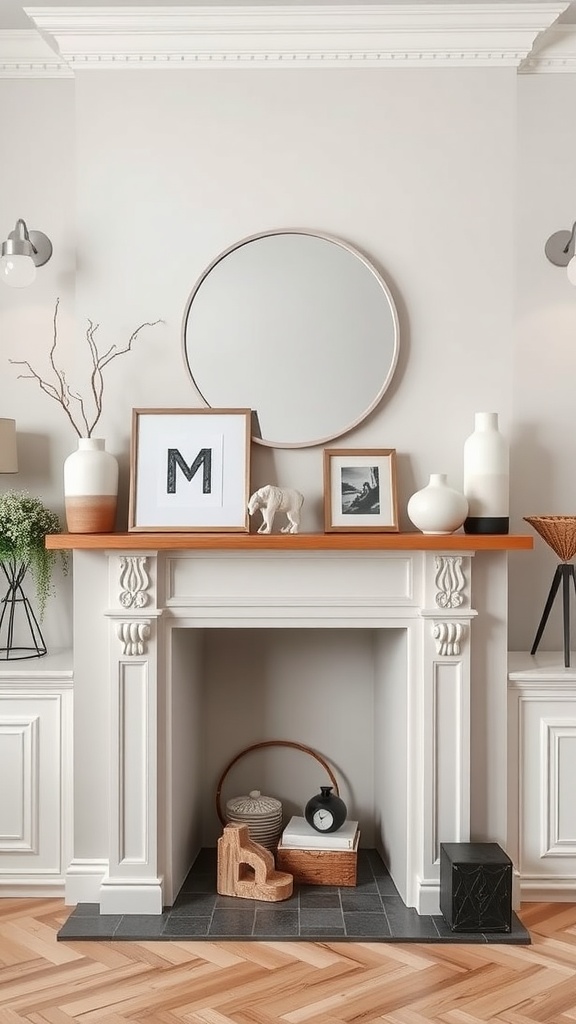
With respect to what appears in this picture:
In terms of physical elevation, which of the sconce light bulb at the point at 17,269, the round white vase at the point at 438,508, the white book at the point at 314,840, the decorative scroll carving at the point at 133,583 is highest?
the sconce light bulb at the point at 17,269

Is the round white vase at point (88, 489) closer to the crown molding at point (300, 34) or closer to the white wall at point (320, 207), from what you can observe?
the white wall at point (320, 207)

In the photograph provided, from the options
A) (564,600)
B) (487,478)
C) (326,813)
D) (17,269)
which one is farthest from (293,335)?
(326,813)

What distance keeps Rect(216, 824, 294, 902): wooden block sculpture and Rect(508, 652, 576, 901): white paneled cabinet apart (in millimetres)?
735

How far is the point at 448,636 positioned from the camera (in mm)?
2816

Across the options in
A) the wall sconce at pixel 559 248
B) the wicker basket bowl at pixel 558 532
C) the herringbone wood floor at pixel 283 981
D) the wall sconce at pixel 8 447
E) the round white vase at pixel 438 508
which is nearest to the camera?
the herringbone wood floor at pixel 283 981

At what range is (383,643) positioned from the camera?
124 inches

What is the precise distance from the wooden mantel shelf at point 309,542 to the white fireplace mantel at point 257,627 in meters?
0.02

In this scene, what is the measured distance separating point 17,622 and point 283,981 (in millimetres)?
1578

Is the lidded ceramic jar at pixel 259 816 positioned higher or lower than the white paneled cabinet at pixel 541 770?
lower

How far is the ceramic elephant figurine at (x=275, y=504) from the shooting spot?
2.81 m

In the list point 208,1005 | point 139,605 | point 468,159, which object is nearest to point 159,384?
point 139,605

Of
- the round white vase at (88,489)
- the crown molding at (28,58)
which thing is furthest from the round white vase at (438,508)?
the crown molding at (28,58)

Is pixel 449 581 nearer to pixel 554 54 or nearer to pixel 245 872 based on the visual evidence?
pixel 245 872

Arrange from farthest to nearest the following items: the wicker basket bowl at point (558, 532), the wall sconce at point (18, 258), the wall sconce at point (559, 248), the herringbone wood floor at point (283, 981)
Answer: the wall sconce at point (559, 248), the wicker basket bowl at point (558, 532), the wall sconce at point (18, 258), the herringbone wood floor at point (283, 981)
